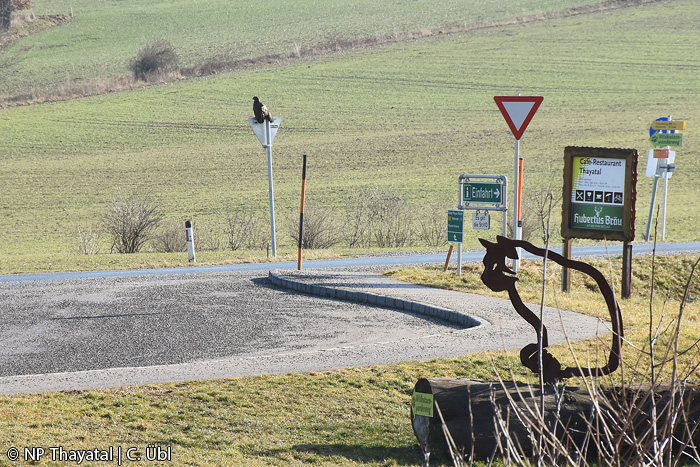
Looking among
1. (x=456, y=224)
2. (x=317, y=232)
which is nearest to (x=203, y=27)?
(x=317, y=232)

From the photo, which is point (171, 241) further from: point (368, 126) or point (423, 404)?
point (368, 126)

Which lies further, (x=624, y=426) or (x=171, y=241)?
(x=171, y=241)

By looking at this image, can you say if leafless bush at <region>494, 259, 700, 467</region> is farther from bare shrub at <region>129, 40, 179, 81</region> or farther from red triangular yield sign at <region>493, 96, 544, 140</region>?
bare shrub at <region>129, 40, 179, 81</region>

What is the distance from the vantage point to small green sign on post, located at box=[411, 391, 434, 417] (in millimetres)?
6910

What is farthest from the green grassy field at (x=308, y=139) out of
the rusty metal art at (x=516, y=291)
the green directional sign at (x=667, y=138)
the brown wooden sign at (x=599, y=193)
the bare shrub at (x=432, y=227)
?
the bare shrub at (x=432, y=227)

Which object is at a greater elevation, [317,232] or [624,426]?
[317,232]

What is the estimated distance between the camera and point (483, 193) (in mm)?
14719

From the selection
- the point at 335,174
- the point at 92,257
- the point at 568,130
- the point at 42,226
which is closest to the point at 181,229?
the point at 92,257

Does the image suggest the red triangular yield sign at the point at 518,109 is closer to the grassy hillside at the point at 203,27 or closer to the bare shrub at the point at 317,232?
the bare shrub at the point at 317,232

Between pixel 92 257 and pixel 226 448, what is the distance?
13650 millimetres

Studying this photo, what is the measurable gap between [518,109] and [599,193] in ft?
5.68

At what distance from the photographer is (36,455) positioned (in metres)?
6.77

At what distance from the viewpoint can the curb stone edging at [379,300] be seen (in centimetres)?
1203

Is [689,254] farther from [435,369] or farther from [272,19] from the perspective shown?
[272,19]
